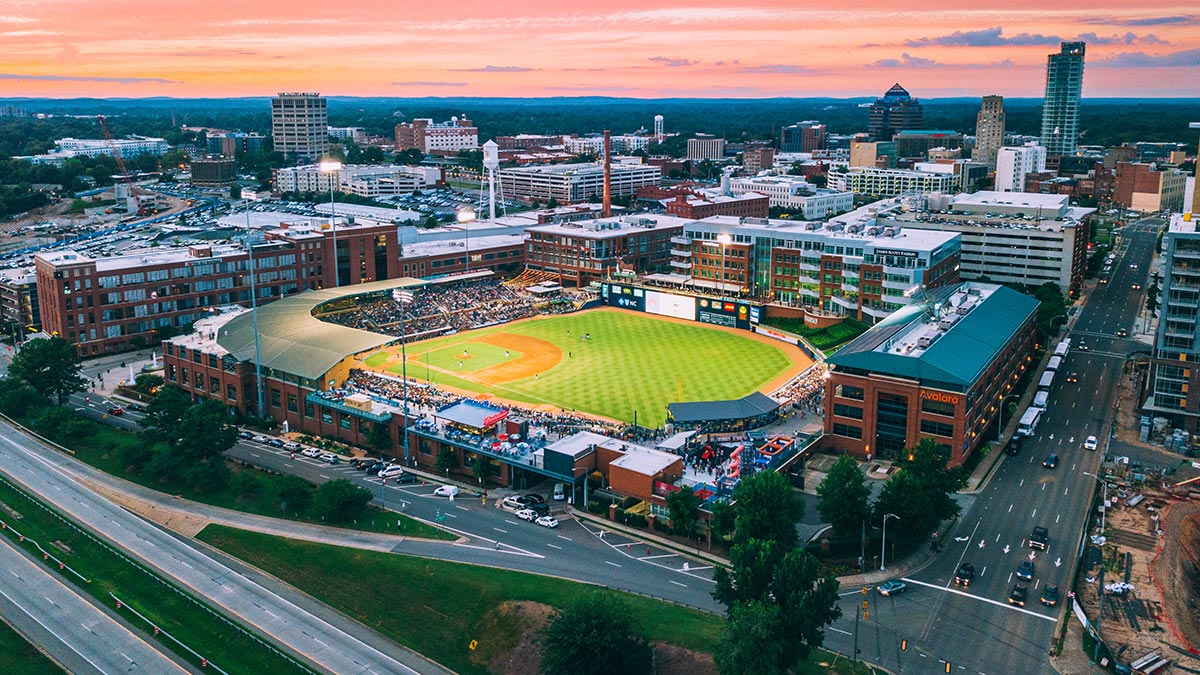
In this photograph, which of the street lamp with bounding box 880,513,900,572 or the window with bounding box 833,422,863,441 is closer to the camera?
the street lamp with bounding box 880,513,900,572

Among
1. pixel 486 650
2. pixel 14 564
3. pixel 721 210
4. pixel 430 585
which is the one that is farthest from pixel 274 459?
pixel 721 210

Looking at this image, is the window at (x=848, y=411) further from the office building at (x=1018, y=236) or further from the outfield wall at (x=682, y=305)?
the office building at (x=1018, y=236)

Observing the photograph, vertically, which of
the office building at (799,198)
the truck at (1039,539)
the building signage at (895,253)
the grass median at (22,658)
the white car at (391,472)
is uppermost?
the office building at (799,198)

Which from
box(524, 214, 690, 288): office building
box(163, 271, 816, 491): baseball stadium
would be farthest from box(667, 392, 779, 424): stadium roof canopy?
box(524, 214, 690, 288): office building

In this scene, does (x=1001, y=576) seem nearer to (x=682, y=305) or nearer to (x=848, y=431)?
(x=848, y=431)

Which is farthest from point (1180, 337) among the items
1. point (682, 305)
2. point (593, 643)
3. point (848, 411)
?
point (593, 643)

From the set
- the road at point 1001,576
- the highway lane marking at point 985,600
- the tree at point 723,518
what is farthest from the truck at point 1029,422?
the tree at point 723,518

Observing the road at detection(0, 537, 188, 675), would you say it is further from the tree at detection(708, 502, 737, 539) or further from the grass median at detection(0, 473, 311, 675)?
the tree at detection(708, 502, 737, 539)
